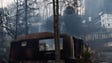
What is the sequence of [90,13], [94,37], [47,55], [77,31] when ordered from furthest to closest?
1. [90,13]
2. [94,37]
3. [77,31]
4. [47,55]

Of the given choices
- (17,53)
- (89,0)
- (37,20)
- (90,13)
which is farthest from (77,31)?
(17,53)

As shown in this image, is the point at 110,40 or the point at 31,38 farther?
the point at 110,40

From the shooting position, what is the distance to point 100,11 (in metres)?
116

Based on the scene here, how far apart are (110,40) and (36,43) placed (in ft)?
226

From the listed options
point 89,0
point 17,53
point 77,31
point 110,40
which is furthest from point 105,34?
point 17,53

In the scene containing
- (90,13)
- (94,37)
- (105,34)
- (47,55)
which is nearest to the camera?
(47,55)

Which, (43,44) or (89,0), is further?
(89,0)

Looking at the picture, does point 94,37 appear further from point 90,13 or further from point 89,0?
point 89,0

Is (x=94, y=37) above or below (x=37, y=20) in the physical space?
below

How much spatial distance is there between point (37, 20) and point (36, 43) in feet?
211

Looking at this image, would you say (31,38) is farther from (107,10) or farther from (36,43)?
(107,10)

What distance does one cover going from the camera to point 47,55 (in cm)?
1505

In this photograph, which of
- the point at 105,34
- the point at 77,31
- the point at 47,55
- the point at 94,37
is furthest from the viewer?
the point at 105,34

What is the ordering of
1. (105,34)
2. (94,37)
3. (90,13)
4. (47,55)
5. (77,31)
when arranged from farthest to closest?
(90,13)
(105,34)
(94,37)
(77,31)
(47,55)
